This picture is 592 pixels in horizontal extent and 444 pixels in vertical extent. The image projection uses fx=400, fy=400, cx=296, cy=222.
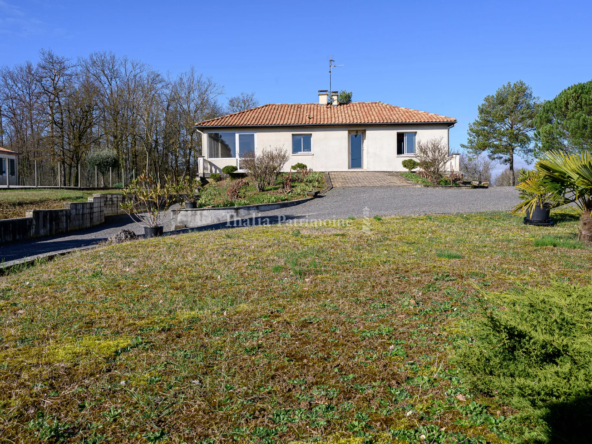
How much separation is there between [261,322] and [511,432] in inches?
86.8

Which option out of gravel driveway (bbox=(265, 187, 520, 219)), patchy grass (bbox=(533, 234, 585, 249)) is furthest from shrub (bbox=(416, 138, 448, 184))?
patchy grass (bbox=(533, 234, 585, 249))

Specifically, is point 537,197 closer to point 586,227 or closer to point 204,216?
point 586,227

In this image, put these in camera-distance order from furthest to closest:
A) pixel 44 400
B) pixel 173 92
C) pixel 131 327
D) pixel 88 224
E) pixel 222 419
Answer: pixel 173 92 → pixel 88 224 → pixel 131 327 → pixel 44 400 → pixel 222 419

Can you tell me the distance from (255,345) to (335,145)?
848 inches

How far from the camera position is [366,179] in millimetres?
20594

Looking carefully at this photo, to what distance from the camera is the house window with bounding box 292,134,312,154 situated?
2420 centimetres

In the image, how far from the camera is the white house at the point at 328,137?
23.5 meters

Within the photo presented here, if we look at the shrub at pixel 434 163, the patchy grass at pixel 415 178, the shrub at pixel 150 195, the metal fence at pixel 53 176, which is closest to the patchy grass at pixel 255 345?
the shrub at pixel 150 195

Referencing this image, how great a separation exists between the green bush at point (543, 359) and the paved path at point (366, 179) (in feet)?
53.7

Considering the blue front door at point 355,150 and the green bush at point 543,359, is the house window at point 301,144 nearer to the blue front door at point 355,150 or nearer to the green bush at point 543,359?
the blue front door at point 355,150

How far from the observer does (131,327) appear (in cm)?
370

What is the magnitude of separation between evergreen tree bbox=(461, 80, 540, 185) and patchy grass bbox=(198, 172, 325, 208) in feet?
80.8

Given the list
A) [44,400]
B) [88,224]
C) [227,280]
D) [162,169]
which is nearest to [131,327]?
[44,400]

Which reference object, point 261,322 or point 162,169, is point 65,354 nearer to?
point 261,322
